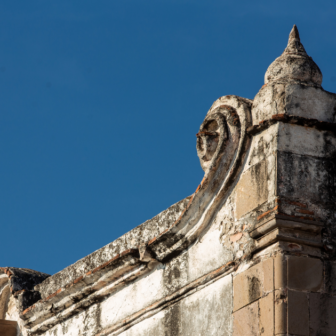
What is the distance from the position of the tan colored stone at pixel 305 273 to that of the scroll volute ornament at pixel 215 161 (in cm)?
88

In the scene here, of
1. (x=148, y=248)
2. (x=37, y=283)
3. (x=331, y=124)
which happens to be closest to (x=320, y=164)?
(x=331, y=124)

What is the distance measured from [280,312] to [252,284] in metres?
0.36

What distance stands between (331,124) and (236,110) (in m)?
0.71

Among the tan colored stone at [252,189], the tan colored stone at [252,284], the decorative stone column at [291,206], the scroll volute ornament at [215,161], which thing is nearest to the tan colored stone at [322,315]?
the decorative stone column at [291,206]

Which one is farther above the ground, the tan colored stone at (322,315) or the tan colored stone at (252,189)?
the tan colored stone at (252,189)

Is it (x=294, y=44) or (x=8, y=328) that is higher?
(x=294, y=44)

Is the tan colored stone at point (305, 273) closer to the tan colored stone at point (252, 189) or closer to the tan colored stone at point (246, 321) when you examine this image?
the tan colored stone at point (246, 321)

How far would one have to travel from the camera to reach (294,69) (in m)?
5.64

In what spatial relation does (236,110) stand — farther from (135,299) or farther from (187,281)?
(135,299)

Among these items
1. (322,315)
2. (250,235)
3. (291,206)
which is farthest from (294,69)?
(322,315)

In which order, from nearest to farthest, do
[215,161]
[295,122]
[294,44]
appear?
[295,122], [215,161], [294,44]

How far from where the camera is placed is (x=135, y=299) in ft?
21.2

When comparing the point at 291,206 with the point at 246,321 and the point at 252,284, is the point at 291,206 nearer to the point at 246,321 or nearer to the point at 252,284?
the point at 252,284

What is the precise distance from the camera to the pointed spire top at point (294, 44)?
19.1 ft
